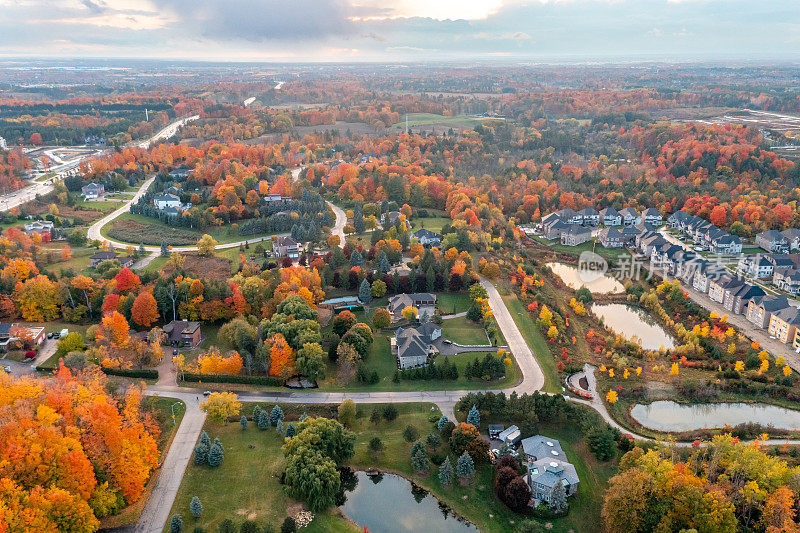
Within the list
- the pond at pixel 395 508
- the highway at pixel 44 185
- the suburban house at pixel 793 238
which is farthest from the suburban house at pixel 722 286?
the highway at pixel 44 185

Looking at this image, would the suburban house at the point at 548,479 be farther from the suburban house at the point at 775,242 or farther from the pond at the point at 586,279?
the suburban house at the point at 775,242

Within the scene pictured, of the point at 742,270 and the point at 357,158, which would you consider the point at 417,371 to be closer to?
the point at 742,270

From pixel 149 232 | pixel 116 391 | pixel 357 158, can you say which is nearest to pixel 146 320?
pixel 116 391

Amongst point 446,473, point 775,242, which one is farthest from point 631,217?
point 446,473

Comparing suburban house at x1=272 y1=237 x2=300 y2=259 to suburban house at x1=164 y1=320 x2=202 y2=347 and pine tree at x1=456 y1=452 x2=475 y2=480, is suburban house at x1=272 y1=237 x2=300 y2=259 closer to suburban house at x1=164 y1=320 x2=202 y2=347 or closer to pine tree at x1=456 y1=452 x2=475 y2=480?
suburban house at x1=164 y1=320 x2=202 y2=347

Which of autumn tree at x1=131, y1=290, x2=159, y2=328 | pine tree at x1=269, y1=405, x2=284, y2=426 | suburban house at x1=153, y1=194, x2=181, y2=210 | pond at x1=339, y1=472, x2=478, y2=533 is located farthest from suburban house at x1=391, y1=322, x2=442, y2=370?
suburban house at x1=153, y1=194, x2=181, y2=210

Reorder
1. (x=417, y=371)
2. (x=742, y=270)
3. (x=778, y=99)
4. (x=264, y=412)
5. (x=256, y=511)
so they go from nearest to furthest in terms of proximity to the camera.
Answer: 1. (x=256, y=511)
2. (x=264, y=412)
3. (x=417, y=371)
4. (x=742, y=270)
5. (x=778, y=99)

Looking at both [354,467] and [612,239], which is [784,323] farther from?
[354,467]
